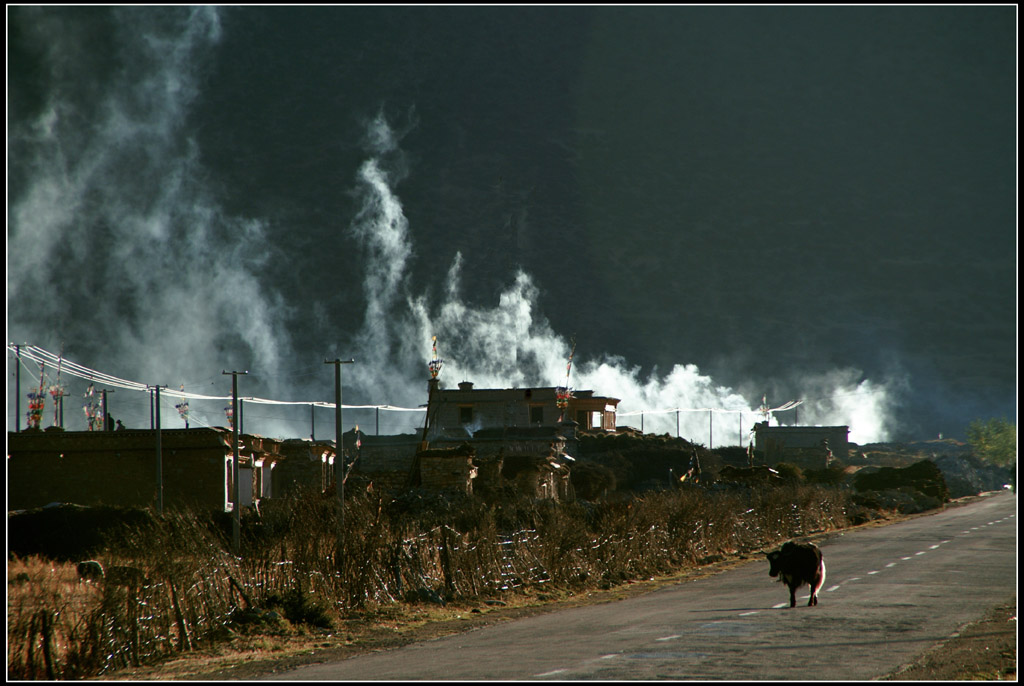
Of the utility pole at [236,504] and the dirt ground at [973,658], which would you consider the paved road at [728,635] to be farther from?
the utility pole at [236,504]

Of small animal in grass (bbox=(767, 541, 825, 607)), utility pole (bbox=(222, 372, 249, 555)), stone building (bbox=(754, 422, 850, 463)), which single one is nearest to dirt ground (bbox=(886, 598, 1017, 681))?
small animal in grass (bbox=(767, 541, 825, 607))

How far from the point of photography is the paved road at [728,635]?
12586 millimetres

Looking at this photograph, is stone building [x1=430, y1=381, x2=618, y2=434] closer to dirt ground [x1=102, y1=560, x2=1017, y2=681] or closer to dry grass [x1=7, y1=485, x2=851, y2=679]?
dry grass [x1=7, y1=485, x2=851, y2=679]

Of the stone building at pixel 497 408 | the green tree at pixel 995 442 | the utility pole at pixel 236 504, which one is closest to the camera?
the utility pole at pixel 236 504

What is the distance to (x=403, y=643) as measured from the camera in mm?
17219

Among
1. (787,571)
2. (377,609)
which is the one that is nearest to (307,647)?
(377,609)

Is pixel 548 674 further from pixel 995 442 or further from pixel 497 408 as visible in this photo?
pixel 995 442

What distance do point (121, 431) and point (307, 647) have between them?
123 feet

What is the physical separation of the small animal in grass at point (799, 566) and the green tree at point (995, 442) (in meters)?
146

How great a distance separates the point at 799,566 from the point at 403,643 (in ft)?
26.4

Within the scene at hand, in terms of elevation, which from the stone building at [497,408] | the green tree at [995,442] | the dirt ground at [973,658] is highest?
the stone building at [497,408]

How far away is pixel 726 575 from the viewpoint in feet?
98.6

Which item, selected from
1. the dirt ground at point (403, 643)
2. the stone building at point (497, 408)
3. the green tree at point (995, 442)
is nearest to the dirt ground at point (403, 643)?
the dirt ground at point (403, 643)

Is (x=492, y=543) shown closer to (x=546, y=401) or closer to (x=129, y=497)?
(x=129, y=497)
